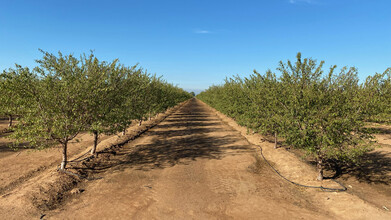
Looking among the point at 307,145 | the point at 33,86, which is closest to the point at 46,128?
the point at 33,86

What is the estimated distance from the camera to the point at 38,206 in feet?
29.0

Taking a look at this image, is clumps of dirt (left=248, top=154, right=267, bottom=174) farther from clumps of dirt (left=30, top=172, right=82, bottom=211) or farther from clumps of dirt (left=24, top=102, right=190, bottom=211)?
clumps of dirt (left=30, top=172, right=82, bottom=211)

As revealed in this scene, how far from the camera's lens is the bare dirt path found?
8680mm

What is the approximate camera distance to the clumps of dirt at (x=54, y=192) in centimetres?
905

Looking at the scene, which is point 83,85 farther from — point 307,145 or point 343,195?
point 343,195

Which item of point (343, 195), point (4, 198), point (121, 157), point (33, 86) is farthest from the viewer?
point (121, 157)

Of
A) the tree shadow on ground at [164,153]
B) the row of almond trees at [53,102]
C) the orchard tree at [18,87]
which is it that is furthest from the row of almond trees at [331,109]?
the orchard tree at [18,87]

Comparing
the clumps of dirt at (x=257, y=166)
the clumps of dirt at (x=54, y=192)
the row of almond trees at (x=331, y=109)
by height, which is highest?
the row of almond trees at (x=331, y=109)

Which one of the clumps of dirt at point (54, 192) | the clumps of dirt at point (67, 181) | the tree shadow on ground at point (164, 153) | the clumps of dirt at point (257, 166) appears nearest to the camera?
the clumps of dirt at point (54, 192)

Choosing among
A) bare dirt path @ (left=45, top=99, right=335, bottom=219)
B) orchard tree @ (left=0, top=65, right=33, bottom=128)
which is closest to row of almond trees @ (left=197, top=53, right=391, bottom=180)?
bare dirt path @ (left=45, top=99, right=335, bottom=219)

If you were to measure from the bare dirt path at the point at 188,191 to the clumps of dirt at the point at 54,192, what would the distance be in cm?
59

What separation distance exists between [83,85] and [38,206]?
6097mm

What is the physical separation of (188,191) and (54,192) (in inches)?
253

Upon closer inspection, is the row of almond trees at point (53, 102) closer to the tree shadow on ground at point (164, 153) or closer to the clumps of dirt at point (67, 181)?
the clumps of dirt at point (67, 181)
